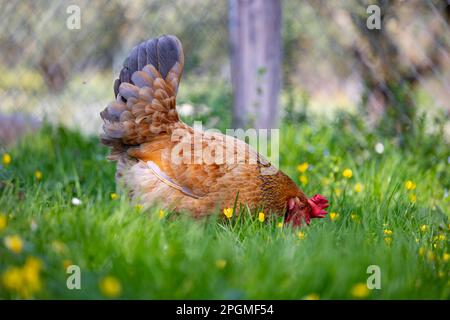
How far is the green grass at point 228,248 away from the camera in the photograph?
70.6 inches

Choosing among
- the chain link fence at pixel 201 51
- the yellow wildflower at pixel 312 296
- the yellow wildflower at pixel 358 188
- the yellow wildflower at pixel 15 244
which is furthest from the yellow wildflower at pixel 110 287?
the chain link fence at pixel 201 51

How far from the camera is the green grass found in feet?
5.89

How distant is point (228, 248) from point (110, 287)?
1.99 feet

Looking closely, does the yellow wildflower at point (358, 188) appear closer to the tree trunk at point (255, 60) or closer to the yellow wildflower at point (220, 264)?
the tree trunk at point (255, 60)

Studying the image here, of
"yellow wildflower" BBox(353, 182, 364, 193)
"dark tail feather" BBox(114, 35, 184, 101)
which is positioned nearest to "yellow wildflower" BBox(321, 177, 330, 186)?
"yellow wildflower" BBox(353, 182, 364, 193)

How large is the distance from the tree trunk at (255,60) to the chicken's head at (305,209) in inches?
53.5

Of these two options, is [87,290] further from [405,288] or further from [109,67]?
[109,67]

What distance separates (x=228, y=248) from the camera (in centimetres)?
210

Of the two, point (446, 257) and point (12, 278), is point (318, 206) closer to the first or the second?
point (446, 257)

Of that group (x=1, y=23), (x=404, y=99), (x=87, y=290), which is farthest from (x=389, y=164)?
(x=1, y=23)

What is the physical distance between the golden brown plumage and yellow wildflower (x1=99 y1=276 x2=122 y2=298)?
1.04 meters

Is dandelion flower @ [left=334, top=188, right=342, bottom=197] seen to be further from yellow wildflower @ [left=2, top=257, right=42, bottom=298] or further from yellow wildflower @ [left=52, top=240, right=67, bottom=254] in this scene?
yellow wildflower @ [left=2, top=257, right=42, bottom=298]

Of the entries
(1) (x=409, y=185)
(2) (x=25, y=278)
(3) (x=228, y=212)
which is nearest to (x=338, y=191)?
(1) (x=409, y=185)
